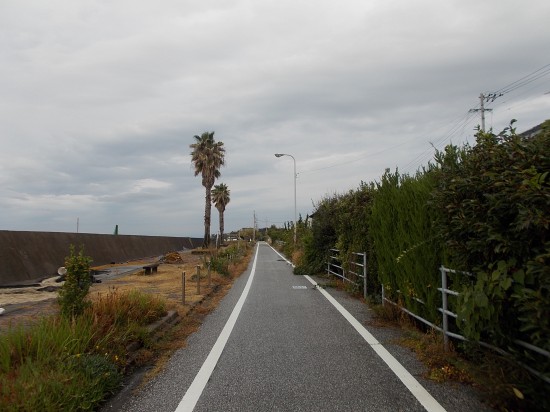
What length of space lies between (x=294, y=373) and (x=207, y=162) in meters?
46.1

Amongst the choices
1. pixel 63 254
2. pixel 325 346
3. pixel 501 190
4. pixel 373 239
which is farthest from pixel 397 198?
pixel 63 254

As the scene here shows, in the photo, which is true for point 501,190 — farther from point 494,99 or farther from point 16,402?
point 494,99

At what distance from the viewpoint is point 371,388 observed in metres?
4.87

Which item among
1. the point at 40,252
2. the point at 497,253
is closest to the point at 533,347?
the point at 497,253

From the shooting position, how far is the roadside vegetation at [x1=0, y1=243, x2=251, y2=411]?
4.11 metres

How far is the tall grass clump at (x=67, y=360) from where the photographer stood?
4.03 m

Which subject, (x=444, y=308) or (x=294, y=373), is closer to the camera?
(x=294, y=373)

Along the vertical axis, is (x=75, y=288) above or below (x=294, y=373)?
above

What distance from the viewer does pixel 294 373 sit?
5430 mm

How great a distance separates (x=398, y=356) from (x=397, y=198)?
3480 millimetres

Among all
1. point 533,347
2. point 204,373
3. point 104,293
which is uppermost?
point 533,347

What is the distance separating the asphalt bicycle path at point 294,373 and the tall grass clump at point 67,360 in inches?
13.4

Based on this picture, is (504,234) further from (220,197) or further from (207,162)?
(220,197)

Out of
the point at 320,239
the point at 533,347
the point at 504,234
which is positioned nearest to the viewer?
the point at 533,347
